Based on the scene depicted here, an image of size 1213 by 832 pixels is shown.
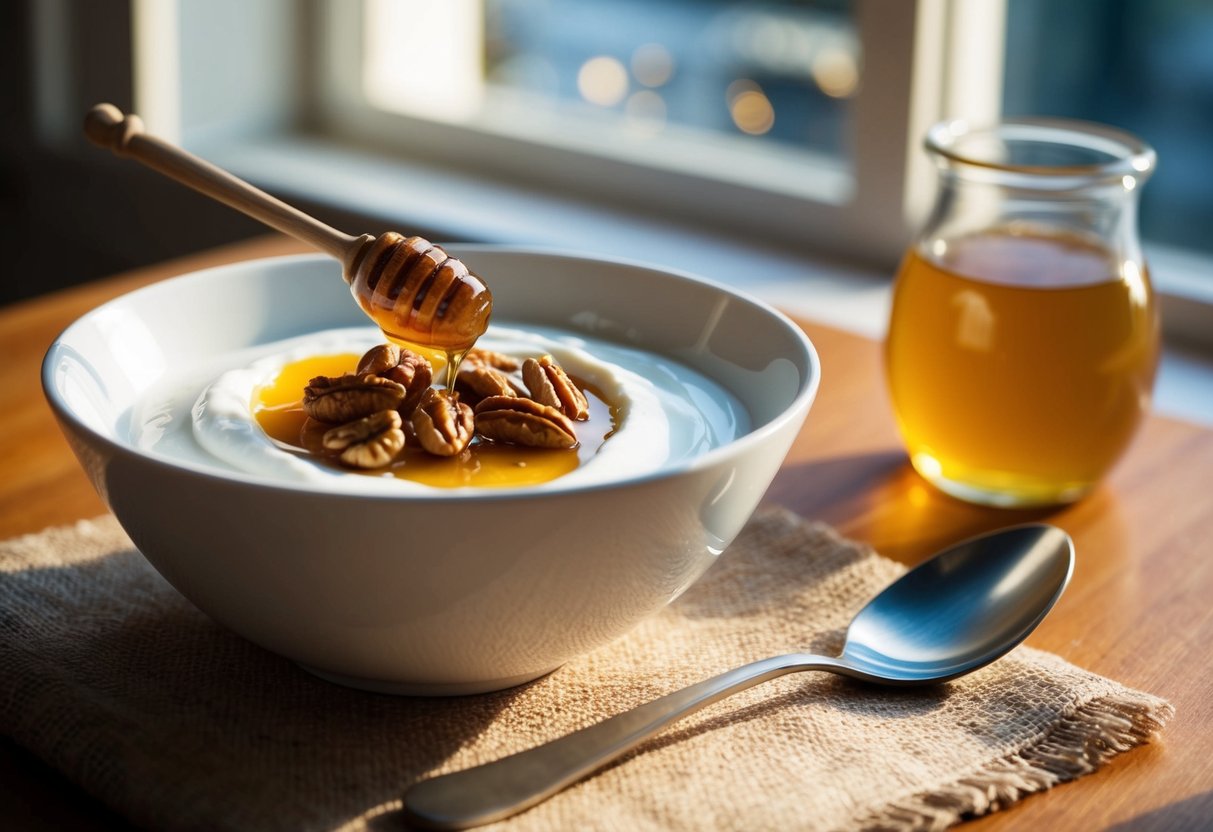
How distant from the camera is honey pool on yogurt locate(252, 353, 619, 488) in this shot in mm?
690

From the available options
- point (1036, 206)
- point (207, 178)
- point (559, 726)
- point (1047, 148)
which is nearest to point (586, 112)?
point (1047, 148)

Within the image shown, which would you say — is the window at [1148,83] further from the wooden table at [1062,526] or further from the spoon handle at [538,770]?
the spoon handle at [538,770]

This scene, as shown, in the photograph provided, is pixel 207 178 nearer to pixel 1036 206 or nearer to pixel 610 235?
pixel 1036 206

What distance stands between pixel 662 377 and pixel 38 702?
408mm

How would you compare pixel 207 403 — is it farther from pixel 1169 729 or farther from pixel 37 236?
pixel 37 236

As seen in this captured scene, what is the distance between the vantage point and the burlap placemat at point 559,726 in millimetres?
606

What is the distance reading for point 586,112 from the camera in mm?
2252

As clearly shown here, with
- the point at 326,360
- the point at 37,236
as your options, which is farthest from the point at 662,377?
the point at 37,236

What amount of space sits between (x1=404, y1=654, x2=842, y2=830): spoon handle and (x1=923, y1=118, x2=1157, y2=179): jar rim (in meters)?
0.46

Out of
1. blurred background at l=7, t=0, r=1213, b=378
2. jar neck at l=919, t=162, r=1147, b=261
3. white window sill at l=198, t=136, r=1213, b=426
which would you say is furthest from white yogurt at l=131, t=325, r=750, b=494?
blurred background at l=7, t=0, r=1213, b=378

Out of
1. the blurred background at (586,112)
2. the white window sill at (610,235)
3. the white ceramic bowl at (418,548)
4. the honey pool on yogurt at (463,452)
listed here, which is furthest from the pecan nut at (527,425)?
the blurred background at (586,112)

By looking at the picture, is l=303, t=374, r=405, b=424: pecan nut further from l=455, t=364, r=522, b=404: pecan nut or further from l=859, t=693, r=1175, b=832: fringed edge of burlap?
l=859, t=693, r=1175, b=832: fringed edge of burlap

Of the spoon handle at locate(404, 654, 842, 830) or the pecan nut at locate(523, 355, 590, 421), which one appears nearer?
the spoon handle at locate(404, 654, 842, 830)

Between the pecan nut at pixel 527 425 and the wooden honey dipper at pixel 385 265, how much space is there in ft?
0.21
